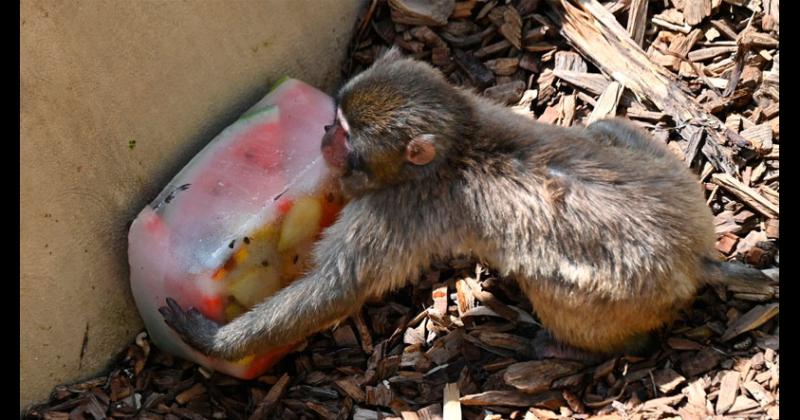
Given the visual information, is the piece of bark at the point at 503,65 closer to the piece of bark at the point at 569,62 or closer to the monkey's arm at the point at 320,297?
the piece of bark at the point at 569,62

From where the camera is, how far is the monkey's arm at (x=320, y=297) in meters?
5.46

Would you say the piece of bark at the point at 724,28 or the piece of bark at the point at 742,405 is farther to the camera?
the piece of bark at the point at 724,28

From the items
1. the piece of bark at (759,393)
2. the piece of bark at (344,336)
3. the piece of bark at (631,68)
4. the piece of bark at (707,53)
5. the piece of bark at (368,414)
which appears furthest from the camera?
the piece of bark at (707,53)

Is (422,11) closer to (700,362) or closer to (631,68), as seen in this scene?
(631,68)

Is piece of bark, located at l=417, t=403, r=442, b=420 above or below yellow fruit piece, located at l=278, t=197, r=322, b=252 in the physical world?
below

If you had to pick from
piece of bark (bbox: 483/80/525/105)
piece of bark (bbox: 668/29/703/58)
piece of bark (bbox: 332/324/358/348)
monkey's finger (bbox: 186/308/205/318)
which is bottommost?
piece of bark (bbox: 332/324/358/348)

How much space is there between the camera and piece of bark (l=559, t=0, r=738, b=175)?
6.17 m

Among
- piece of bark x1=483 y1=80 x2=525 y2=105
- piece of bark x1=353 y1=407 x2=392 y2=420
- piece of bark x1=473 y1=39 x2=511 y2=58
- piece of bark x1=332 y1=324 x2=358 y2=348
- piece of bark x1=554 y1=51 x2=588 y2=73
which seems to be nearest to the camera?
piece of bark x1=353 y1=407 x2=392 y2=420

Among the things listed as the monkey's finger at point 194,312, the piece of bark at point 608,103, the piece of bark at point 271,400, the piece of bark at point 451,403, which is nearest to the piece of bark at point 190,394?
the piece of bark at point 271,400

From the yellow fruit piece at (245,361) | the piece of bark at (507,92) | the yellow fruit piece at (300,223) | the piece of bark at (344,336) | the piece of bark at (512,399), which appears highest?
the piece of bark at (507,92)

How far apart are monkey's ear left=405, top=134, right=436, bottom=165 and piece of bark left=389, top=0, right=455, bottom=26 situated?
6.58 ft

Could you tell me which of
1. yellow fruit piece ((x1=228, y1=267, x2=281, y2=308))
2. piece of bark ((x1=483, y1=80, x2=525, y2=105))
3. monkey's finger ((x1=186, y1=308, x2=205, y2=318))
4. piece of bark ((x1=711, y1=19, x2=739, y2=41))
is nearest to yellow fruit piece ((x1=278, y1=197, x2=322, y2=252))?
yellow fruit piece ((x1=228, y1=267, x2=281, y2=308))

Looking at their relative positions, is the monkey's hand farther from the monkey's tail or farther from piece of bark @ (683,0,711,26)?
piece of bark @ (683,0,711,26)
